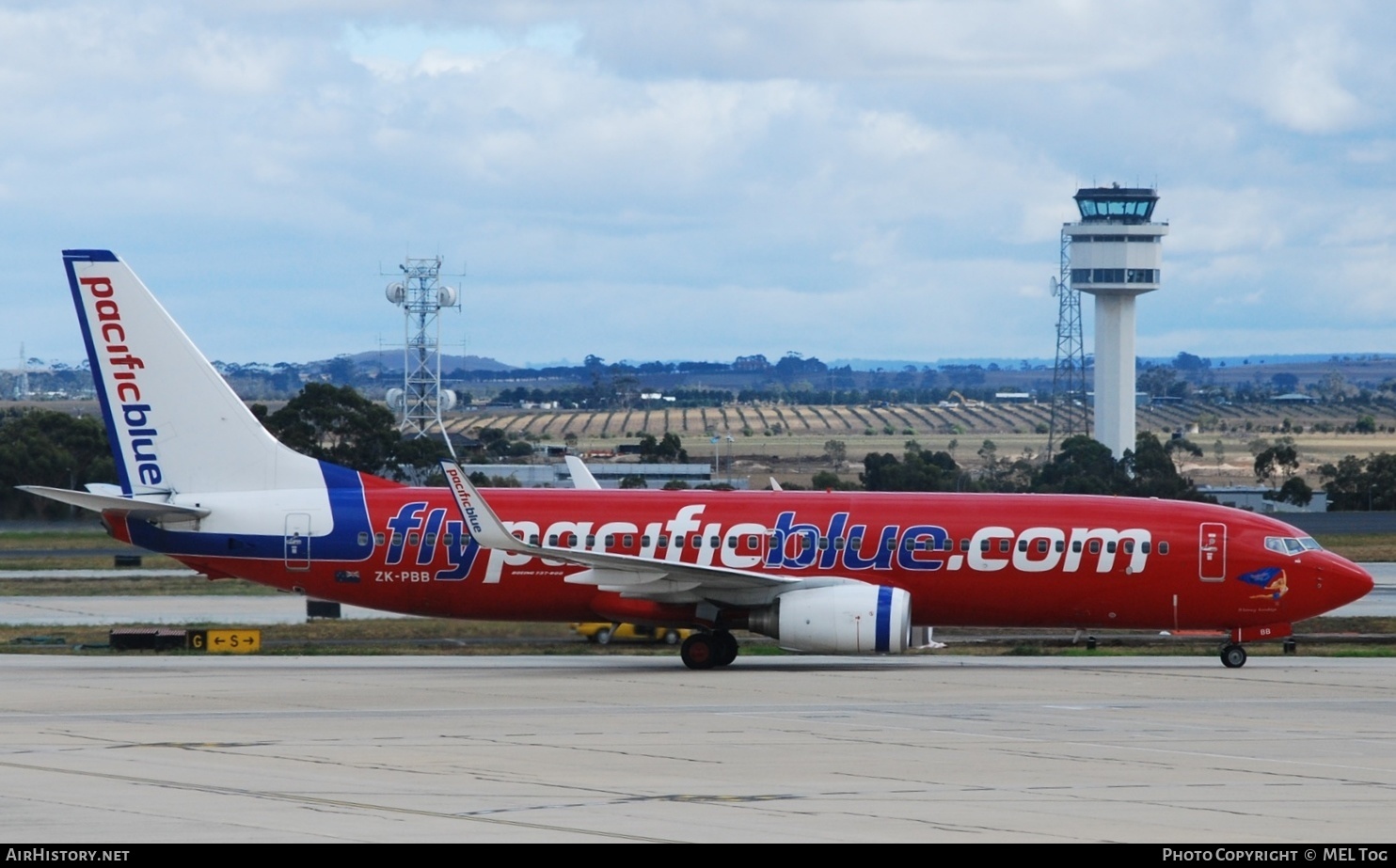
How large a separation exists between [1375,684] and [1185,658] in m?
6.38

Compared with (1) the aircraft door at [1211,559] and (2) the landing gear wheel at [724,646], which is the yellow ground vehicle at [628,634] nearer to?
(2) the landing gear wheel at [724,646]

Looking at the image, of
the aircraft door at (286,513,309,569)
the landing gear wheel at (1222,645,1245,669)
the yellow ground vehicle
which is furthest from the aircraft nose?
the aircraft door at (286,513,309,569)

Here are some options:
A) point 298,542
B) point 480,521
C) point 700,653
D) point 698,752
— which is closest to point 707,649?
Result: point 700,653

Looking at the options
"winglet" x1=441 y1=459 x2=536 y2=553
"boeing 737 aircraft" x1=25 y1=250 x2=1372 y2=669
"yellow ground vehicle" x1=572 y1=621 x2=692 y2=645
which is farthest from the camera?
"yellow ground vehicle" x1=572 y1=621 x2=692 y2=645

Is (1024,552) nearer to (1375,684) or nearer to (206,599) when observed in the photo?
(1375,684)

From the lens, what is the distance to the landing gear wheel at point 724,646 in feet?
112

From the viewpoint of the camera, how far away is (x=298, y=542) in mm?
35344

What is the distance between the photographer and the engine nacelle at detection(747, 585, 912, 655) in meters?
32.7

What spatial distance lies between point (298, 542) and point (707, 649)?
27.2 feet

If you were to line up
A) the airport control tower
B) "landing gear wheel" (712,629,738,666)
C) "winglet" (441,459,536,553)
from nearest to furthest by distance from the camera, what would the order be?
"winglet" (441,459,536,553) < "landing gear wheel" (712,629,738,666) < the airport control tower

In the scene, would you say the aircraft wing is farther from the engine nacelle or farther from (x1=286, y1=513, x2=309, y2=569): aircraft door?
(x1=286, y1=513, x2=309, y2=569): aircraft door

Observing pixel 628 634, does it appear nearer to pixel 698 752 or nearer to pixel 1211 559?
pixel 1211 559

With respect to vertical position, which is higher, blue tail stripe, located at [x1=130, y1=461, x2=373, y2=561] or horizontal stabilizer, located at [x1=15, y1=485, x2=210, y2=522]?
horizontal stabilizer, located at [x1=15, y1=485, x2=210, y2=522]

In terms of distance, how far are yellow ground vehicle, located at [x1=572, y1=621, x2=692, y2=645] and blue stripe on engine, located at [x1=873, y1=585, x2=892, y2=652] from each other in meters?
8.87
